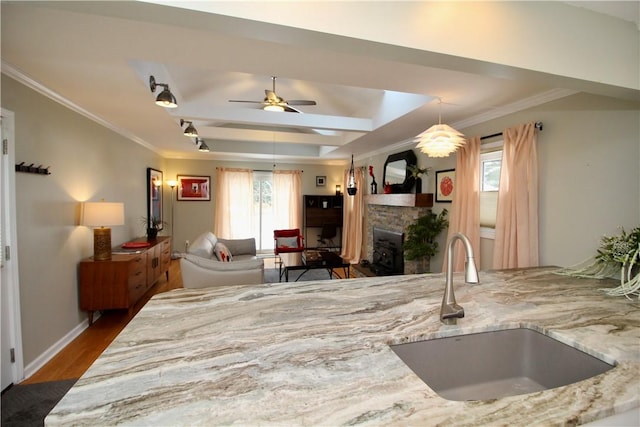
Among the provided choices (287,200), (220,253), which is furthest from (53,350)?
(287,200)

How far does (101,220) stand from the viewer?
293cm

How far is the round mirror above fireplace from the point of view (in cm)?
446

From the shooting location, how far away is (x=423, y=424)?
68 centimetres

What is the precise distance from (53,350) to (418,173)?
4505mm

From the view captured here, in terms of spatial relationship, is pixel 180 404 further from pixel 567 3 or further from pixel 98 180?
pixel 98 180

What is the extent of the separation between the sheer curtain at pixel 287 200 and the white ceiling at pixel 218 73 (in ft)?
9.26

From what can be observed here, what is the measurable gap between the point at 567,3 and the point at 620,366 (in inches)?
69.1

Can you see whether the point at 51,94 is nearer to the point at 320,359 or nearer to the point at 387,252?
the point at 320,359

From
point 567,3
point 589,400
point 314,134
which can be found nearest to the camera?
point 589,400

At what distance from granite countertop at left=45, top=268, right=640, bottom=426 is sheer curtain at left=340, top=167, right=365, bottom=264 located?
4.70m

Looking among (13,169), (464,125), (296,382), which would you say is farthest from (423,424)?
(464,125)

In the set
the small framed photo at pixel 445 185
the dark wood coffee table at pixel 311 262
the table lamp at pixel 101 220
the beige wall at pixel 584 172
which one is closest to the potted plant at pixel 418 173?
the small framed photo at pixel 445 185

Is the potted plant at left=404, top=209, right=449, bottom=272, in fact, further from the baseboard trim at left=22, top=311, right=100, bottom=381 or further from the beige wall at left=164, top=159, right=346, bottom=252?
the beige wall at left=164, top=159, right=346, bottom=252

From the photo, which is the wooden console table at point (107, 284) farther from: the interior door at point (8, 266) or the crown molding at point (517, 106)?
the crown molding at point (517, 106)
